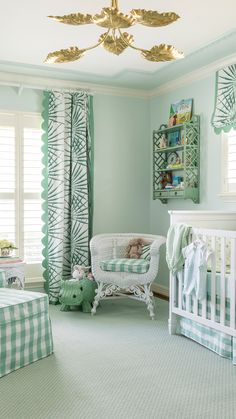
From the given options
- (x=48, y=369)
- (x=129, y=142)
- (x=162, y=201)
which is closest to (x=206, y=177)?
(x=162, y=201)

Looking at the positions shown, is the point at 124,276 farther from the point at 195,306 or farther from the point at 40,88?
the point at 40,88

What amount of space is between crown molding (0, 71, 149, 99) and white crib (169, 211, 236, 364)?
2135 mm

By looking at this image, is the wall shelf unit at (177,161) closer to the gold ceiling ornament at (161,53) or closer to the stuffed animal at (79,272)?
the stuffed animal at (79,272)

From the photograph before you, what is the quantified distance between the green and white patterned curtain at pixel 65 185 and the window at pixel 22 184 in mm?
100

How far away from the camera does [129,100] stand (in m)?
A: 5.32

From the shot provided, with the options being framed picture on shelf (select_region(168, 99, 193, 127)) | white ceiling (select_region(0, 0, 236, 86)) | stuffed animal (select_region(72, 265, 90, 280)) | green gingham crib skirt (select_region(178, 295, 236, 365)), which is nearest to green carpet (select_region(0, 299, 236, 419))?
green gingham crib skirt (select_region(178, 295, 236, 365))

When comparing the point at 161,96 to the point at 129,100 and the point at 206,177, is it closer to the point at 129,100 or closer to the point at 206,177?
the point at 129,100

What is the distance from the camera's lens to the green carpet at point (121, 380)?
7.39 ft

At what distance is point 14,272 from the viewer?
402 centimetres

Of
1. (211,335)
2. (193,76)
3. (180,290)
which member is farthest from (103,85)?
(211,335)

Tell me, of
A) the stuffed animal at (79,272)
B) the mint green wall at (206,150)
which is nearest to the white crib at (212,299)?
the mint green wall at (206,150)

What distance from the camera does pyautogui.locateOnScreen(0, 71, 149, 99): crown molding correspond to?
15.2 ft

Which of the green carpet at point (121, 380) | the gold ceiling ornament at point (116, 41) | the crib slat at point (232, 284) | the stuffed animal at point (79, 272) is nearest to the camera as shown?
the green carpet at point (121, 380)

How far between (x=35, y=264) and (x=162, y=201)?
1618 millimetres
